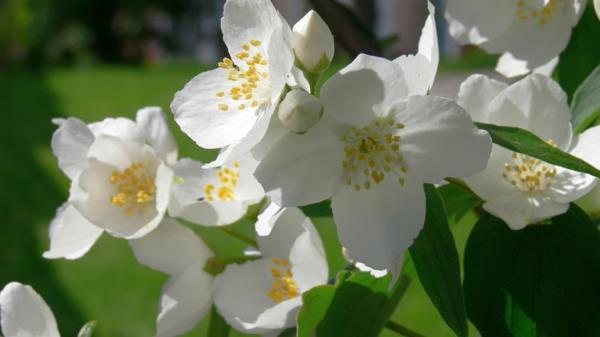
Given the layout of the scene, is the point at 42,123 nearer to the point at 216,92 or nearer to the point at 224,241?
the point at 224,241

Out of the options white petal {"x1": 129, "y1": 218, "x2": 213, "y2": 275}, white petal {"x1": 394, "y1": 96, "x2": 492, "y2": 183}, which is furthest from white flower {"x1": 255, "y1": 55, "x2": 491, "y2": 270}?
white petal {"x1": 129, "y1": 218, "x2": 213, "y2": 275}

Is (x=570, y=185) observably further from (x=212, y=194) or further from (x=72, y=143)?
(x=72, y=143)

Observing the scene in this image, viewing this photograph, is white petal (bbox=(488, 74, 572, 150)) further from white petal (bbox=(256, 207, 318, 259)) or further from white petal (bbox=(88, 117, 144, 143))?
white petal (bbox=(88, 117, 144, 143))

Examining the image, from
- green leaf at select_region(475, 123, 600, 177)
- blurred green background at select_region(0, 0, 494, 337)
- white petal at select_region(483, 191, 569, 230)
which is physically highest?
green leaf at select_region(475, 123, 600, 177)

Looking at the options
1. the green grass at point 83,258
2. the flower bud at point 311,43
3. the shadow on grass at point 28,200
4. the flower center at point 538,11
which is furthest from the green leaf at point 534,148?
the shadow on grass at point 28,200

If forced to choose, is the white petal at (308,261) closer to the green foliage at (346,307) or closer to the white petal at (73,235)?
the green foliage at (346,307)
